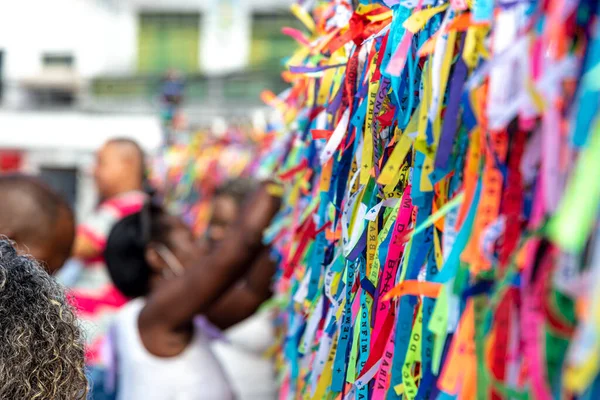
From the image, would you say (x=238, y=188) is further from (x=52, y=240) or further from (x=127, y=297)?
(x=52, y=240)

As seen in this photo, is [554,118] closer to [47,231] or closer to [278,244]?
[278,244]

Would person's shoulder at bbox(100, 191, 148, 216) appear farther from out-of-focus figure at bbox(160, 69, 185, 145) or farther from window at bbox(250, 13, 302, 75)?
window at bbox(250, 13, 302, 75)

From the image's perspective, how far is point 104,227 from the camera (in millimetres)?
3270

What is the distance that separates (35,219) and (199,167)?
10.5 ft

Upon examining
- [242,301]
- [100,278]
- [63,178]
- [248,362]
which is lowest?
[63,178]

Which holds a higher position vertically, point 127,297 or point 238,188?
point 238,188

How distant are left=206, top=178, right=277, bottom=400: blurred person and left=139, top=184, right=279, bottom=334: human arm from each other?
64mm

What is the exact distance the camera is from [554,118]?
594mm

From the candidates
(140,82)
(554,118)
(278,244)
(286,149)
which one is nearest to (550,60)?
(554,118)

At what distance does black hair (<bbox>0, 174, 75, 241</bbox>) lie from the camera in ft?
7.22

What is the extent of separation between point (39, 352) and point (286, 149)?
3.17 feet

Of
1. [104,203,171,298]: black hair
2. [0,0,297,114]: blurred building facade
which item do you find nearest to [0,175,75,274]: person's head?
[104,203,171,298]: black hair

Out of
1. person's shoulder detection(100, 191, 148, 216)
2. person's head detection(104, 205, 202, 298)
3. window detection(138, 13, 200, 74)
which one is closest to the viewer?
person's head detection(104, 205, 202, 298)

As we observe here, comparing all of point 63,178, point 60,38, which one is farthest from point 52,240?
point 60,38
